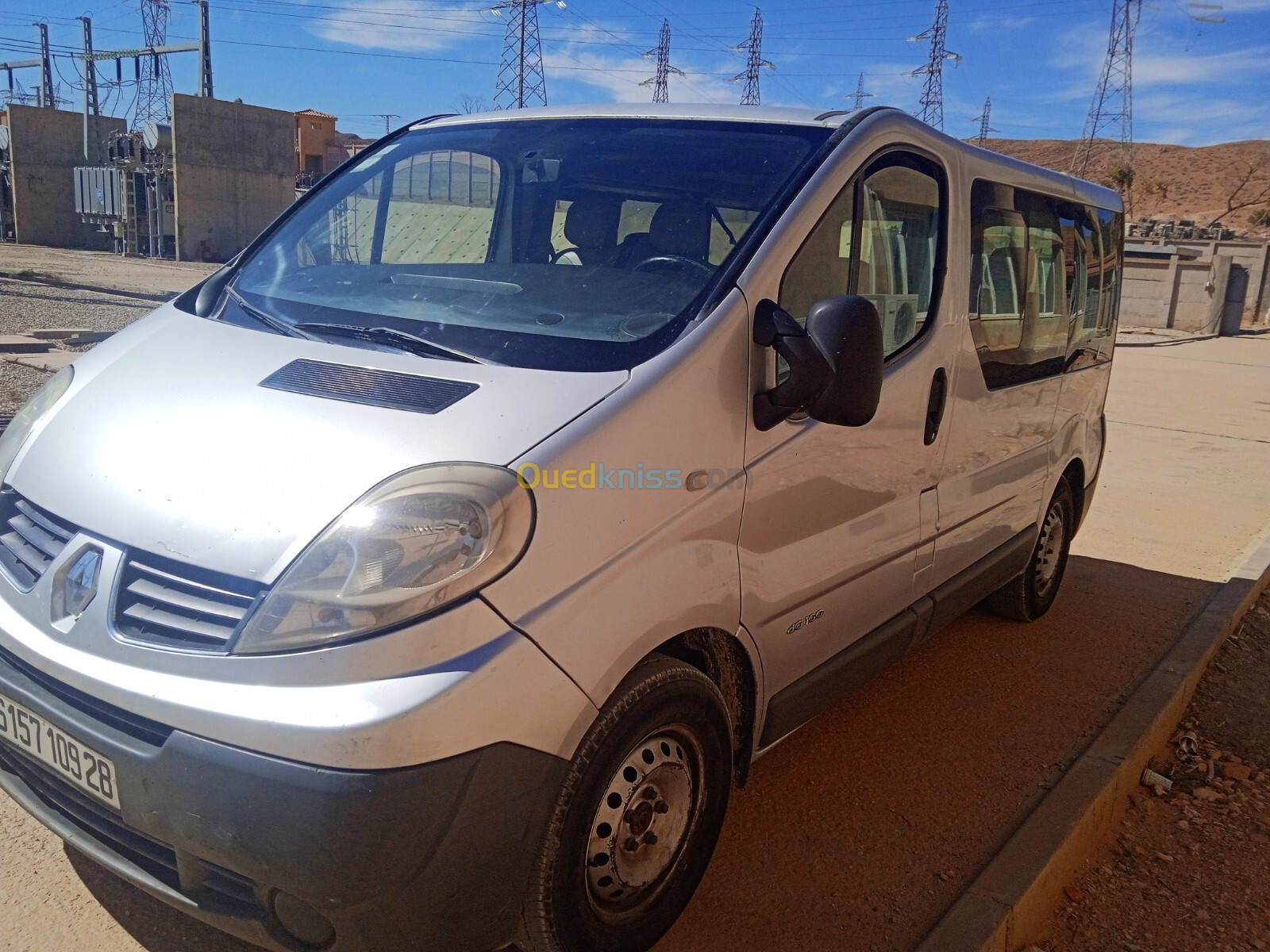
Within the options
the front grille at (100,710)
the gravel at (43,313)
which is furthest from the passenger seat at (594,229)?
the gravel at (43,313)

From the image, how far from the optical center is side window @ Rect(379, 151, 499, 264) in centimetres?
346

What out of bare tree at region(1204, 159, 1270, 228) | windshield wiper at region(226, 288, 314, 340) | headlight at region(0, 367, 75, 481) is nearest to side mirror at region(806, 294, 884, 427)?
windshield wiper at region(226, 288, 314, 340)

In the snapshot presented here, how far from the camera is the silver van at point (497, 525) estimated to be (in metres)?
1.86

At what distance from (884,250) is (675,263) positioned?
30.3 inches

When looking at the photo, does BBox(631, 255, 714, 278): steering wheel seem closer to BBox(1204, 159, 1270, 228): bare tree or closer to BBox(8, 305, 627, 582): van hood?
BBox(8, 305, 627, 582): van hood

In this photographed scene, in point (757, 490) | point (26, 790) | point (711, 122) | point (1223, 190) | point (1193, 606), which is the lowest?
point (1193, 606)

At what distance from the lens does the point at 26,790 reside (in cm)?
226

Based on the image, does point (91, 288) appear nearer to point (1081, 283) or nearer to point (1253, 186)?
point (1081, 283)

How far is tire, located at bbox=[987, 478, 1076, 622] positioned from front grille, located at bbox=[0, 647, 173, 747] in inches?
155

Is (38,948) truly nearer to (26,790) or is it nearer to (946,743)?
(26,790)

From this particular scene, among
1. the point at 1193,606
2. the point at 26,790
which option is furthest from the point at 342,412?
the point at 1193,606

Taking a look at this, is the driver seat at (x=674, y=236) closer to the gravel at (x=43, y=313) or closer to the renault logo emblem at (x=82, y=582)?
the renault logo emblem at (x=82, y=582)

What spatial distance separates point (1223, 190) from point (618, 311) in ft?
359

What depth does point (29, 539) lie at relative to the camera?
7.43 ft
